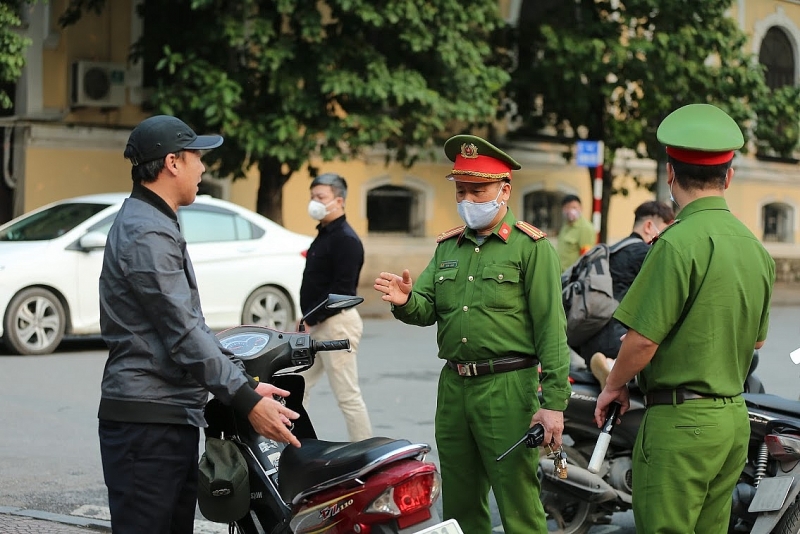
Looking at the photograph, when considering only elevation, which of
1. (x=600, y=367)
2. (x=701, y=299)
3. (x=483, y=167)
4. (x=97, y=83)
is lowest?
(x=600, y=367)

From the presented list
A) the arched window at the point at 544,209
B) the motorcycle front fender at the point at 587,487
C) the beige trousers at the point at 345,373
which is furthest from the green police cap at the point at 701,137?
the arched window at the point at 544,209

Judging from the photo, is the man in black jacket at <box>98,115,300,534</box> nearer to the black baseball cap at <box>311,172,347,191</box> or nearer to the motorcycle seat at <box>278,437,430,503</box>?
the motorcycle seat at <box>278,437,430,503</box>

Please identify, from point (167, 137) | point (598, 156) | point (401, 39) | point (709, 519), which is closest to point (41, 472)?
point (167, 137)

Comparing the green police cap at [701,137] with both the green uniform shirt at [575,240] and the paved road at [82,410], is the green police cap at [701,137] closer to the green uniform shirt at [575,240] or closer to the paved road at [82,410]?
the paved road at [82,410]

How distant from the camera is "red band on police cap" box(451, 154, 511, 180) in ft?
15.5

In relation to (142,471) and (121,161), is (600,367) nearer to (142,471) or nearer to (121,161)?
(142,471)

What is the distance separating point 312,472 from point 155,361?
24.3 inches

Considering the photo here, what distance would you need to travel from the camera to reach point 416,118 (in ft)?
55.8

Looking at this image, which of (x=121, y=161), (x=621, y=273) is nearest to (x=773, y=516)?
(x=621, y=273)

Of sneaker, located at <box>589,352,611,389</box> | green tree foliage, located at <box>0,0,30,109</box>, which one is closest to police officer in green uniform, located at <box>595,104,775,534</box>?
sneaker, located at <box>589,352,611,389</box>

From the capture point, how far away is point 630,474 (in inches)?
235

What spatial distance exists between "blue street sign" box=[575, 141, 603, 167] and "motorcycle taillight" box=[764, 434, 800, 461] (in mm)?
14995

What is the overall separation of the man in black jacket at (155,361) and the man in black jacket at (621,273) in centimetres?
260

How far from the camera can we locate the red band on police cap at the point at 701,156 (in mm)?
3912
